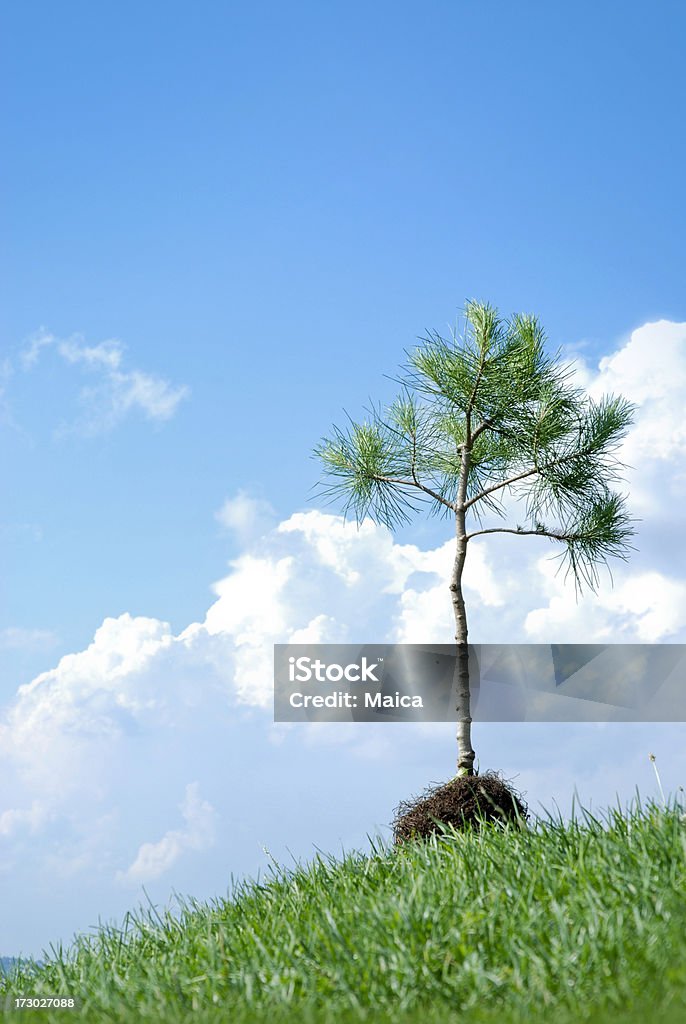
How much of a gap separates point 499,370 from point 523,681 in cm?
206

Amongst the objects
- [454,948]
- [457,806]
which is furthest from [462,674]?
[454,948]

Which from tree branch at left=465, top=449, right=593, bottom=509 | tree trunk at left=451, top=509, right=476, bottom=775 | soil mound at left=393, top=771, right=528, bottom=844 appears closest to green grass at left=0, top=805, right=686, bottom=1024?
soil mound at left=393, top=771, right=528, bottom=844

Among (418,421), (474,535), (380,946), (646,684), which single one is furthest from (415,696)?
(380,946)

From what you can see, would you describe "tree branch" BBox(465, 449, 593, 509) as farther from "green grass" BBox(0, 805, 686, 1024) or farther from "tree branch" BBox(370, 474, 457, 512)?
"green grass" BBox(0, 805, 686, 1024)

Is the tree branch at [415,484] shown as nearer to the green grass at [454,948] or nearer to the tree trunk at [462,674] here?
the tree trunk at [462,674]

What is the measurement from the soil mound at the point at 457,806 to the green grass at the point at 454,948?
1370 millimetres

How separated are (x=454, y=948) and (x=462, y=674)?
10.3 feet

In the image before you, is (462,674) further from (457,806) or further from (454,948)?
(454,948)

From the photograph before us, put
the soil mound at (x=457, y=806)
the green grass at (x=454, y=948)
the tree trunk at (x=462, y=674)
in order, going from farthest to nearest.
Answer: the tree trunk at (x=462, y=674) → the soil mound at (x=457, y=806) → the green grass at (x=454, y=948)

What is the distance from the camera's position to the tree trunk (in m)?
5.27

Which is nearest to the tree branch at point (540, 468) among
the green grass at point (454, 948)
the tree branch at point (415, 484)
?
the tree branch at point (415, 484)

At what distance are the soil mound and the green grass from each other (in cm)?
137

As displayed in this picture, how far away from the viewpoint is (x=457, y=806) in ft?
15.9

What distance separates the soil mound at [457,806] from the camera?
15.7ft
